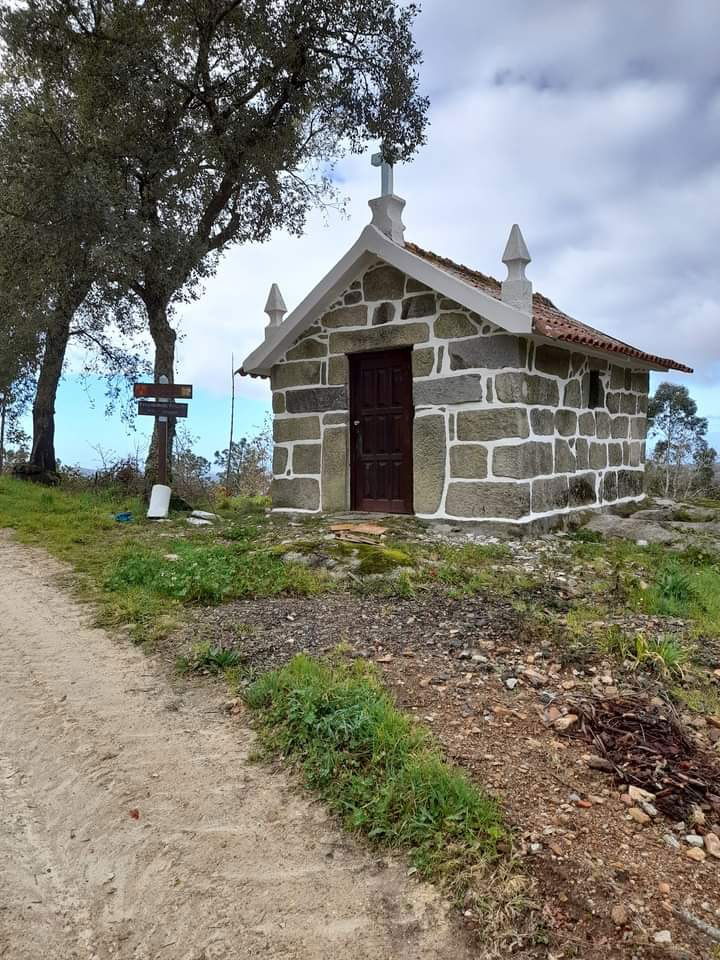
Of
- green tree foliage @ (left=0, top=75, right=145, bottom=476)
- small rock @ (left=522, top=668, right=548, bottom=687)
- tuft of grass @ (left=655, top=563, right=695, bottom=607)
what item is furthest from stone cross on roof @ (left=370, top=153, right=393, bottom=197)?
small rock @ (left=522, top=668, right=548, bottom=687)

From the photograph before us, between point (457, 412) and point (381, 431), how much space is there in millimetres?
1251

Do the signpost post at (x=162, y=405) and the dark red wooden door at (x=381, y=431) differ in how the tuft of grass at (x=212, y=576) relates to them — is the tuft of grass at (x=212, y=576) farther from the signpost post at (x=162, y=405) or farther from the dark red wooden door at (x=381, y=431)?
the signpost post at (x=162, y=405)

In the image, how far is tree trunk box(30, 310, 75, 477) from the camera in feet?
48.1

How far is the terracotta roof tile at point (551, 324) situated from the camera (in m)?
7.94

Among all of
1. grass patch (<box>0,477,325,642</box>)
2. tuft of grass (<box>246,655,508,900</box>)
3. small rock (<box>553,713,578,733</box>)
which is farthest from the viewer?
grass patch (<box>0,477,325,642</box>)

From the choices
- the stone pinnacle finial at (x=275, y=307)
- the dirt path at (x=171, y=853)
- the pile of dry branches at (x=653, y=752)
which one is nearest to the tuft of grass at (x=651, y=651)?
the pile of dry branches at (x=653, y=752)

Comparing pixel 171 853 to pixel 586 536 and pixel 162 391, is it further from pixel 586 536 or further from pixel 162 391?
pixel 162 391

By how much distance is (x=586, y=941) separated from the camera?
1.94 meters

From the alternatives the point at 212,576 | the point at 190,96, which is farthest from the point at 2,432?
the point at 212,576

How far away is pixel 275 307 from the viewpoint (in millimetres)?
10211

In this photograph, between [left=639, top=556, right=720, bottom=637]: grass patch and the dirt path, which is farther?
[left=639, top=556, right=720, bottom=637]: grass patch

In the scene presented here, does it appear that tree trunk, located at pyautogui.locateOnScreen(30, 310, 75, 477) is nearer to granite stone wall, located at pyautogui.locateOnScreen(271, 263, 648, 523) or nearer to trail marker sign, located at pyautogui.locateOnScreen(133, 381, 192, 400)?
trail marker sign, located at pyautogui.locateOnScreen(133, 381, 192, 400)

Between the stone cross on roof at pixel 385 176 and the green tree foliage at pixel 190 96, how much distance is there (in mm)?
3417

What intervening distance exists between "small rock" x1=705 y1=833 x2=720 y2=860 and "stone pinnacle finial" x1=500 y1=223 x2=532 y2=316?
6260 millimetres
